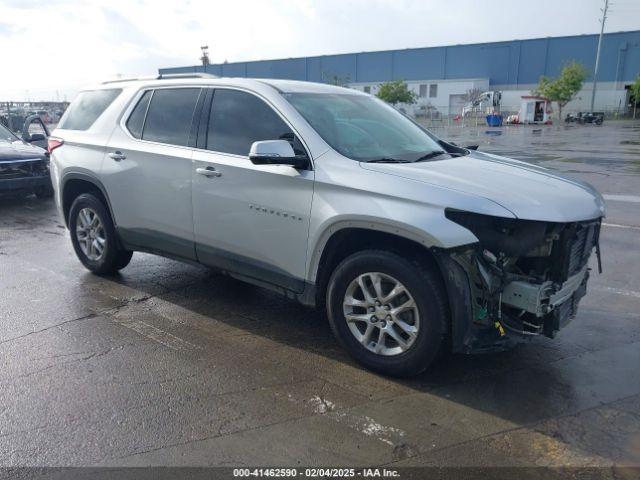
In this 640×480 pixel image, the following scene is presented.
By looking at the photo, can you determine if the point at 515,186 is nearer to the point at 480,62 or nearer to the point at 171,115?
the point at 171,115

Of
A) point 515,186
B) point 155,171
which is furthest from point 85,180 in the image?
point 515,186

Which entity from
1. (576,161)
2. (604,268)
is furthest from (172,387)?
(576,161)

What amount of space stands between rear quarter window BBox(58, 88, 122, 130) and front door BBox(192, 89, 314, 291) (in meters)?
1.59

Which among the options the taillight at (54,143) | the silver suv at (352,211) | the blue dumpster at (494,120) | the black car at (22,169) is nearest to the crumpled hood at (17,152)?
the black car at (22,169)

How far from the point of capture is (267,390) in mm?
3686

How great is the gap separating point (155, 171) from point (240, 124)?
99 centimetres

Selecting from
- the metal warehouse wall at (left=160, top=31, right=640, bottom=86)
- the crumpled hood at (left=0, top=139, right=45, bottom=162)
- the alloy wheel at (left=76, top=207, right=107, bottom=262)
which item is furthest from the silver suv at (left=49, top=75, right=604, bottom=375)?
the metal warehouse wall at (left=160, top=31, right=640, bottom=86)

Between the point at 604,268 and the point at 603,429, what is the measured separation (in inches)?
139

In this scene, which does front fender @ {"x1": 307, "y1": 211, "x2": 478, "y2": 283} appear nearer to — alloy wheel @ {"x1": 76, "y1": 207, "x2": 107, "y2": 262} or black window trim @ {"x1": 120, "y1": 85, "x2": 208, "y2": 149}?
black window trim @ {"x1": 120, "y1": 85, "x2": 208, "y2": 149}

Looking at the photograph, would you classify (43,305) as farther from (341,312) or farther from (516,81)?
(516,81)

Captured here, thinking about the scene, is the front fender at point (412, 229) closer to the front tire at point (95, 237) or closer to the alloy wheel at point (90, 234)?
the front tire at point (95, 237)

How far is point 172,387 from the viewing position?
3727mm

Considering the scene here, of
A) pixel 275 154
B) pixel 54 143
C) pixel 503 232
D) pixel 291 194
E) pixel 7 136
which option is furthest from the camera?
pixel 7 136

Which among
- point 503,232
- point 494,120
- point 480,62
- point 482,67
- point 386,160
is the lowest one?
point 494,120
